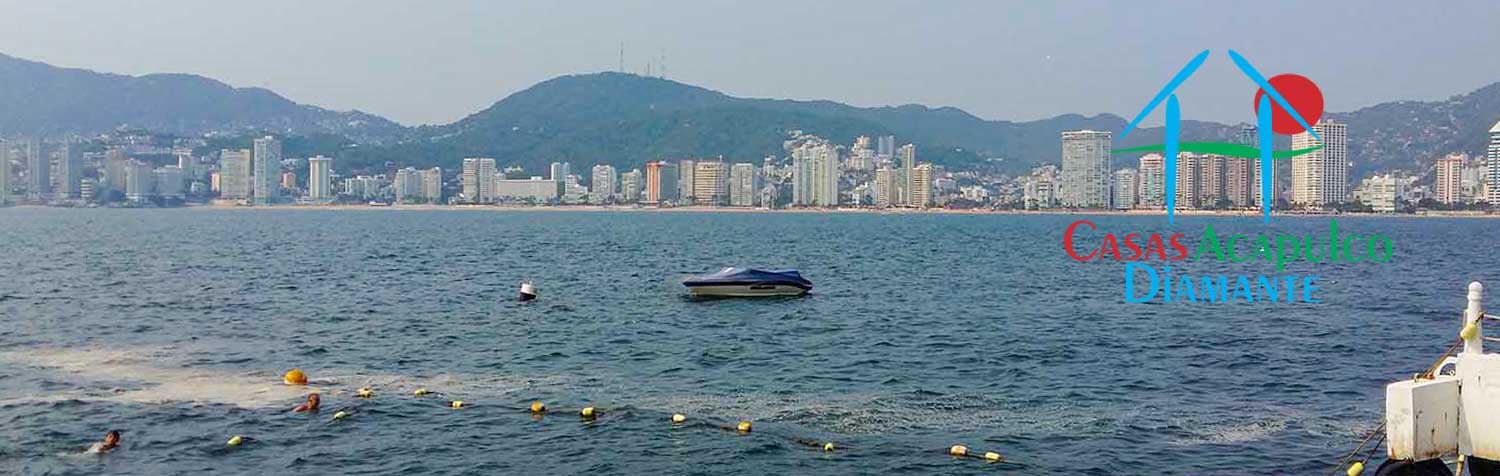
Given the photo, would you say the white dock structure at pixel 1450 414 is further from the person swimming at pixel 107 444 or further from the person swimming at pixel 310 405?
the person swimming at pixel 107 444

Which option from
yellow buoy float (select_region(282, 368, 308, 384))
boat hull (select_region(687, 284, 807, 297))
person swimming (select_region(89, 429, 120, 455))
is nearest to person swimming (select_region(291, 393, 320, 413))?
yellow buoy float (select_region(282, 368, 308, 384))

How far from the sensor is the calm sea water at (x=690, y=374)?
2178 centimetres

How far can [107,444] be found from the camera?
21.9 meters

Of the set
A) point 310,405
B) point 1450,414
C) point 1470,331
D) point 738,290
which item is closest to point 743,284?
point 738,290

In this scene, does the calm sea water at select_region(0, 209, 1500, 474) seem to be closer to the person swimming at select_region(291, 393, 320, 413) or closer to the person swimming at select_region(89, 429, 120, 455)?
the person swimming at select_region(89, 429, 120, 455)

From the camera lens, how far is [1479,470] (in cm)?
1504

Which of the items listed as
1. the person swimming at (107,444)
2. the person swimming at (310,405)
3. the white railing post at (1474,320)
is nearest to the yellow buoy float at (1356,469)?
the white railing post at (1474,320)

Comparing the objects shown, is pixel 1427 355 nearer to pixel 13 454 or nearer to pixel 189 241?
pixel 13 454

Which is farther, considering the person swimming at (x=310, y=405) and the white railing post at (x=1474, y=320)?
the person swimming at (x=310, y=405)

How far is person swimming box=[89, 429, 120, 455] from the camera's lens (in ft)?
71.5

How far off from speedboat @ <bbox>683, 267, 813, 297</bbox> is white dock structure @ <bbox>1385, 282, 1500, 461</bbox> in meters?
41.1

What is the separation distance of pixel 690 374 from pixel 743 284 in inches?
939

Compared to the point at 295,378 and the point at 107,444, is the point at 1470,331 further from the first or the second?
the point at 295,378

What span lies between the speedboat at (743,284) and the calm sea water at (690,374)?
1.65 metres
